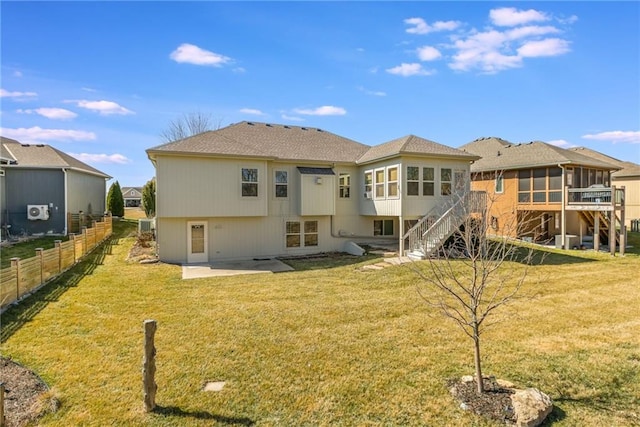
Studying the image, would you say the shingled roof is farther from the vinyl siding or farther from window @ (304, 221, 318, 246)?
the vinyl siding

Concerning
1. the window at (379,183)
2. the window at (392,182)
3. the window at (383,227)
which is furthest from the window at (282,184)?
the window at (383,227)

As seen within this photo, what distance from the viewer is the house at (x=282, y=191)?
530 inches

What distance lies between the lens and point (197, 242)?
14.2 meters

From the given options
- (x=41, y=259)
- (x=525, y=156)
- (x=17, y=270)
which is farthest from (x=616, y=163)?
(x=17, y=270)

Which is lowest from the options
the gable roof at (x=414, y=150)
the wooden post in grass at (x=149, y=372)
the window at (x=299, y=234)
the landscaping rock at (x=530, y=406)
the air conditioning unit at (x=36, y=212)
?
the landscaping rock at (x=530, y=406)

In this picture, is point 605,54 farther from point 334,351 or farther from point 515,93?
point 334,351

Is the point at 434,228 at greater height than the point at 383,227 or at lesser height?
greater

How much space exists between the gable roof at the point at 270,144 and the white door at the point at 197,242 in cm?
308

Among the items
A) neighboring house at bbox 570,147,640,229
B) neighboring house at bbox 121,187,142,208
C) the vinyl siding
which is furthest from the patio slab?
neighboring house at bbox 121,187,142,208

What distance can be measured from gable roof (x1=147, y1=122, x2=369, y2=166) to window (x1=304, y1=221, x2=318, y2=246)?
10.1 ft

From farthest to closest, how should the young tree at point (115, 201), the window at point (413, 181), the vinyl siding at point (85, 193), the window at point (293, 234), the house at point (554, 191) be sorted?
the young tree at point (115, 201) → the vinyl siding at point (85, 193) → the house at point (554, 191) → the window at point (293, 234) → the window at point (413, 181)

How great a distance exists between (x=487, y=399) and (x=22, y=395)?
5767 millimetres

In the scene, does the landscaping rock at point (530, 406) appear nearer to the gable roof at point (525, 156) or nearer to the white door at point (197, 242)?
the white door at point (197, 242)

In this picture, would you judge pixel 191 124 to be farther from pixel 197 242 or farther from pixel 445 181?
pixel 445 181
